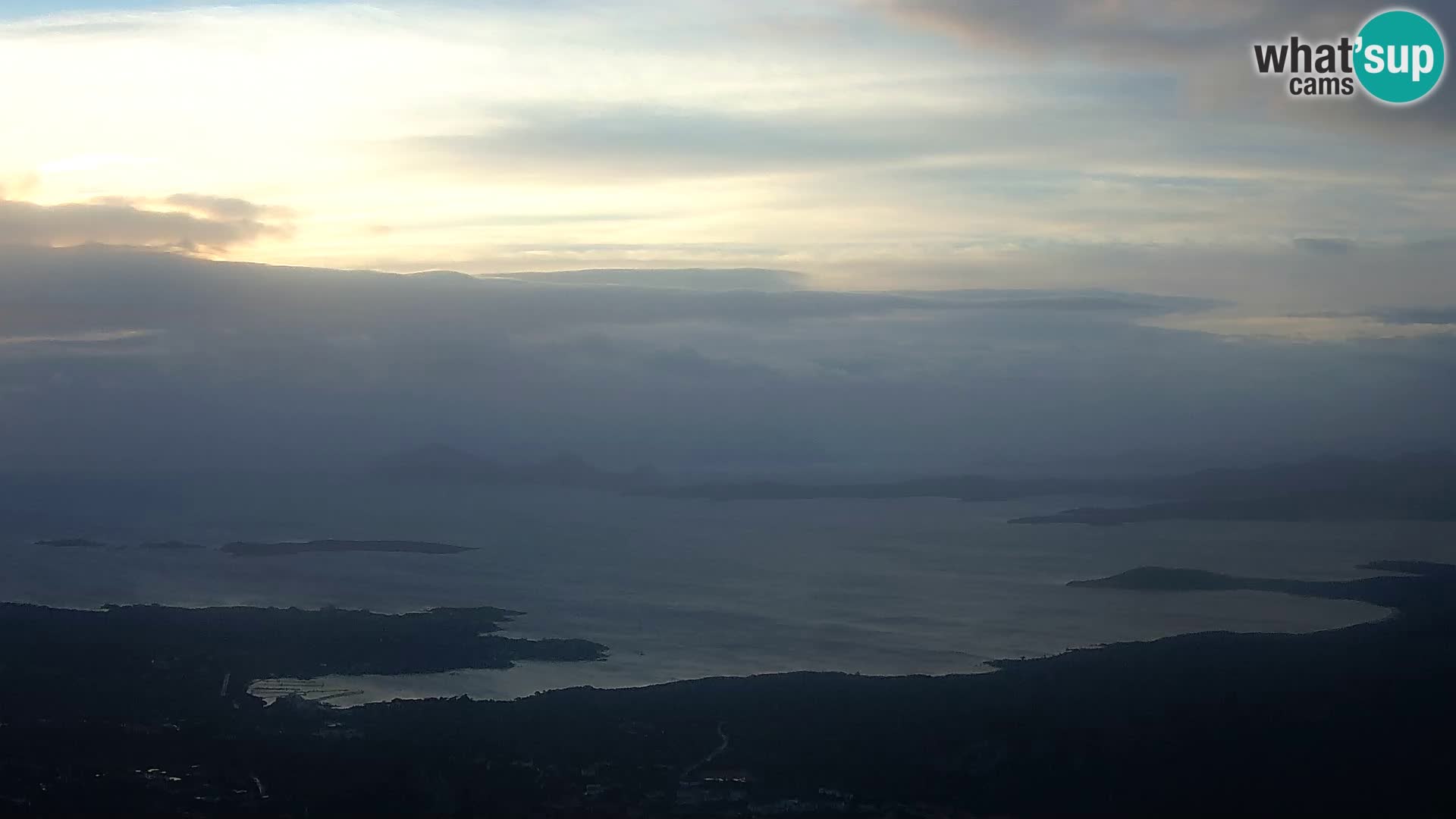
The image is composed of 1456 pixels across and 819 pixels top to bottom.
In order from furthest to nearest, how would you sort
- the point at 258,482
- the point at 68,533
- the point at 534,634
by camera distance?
the point at 258,482 < the point at 68,533 < the point at 534,634

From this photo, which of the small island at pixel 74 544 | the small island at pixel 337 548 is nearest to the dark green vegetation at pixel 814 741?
the small island at pixel 337 548

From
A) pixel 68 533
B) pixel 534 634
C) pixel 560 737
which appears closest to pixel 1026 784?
pixel 560 737

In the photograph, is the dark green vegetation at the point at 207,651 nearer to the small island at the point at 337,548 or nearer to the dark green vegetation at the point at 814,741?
the dark green vegetation at the point at 814,741

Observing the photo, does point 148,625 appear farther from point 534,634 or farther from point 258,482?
point 258,482

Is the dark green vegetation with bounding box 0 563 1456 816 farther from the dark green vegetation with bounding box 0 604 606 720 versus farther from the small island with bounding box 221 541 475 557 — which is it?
the small island with bounding box 221 541 475 557

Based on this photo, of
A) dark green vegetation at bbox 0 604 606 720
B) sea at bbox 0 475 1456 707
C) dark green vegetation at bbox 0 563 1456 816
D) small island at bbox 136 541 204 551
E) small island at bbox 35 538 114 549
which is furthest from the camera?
small island at bbox 136 541 204 551

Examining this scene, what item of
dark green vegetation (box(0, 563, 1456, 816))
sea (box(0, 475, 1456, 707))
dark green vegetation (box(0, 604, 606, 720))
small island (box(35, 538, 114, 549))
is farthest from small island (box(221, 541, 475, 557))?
dark green vegetation (box(0, 563, 1456, 816))

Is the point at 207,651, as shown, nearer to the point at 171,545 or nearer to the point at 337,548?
the point at 337,548
